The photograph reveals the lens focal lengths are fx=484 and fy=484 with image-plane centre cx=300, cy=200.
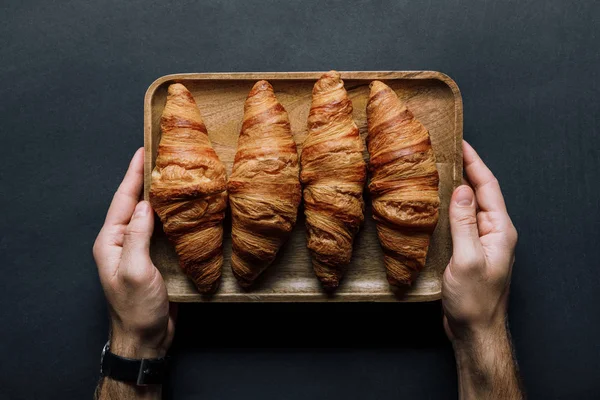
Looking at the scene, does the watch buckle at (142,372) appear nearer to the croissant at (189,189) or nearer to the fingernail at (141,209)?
the croissant at (189,189)

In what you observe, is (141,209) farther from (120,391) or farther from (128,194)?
(120,391)

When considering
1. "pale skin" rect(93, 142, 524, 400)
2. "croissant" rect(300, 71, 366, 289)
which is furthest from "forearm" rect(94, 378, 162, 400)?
"croissant" rect(300, 71, 366, 289)

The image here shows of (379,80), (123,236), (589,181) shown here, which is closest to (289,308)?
(123,236)

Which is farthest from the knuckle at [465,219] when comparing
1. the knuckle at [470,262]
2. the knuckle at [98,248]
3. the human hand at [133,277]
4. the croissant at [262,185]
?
the knuckle at [98,248]

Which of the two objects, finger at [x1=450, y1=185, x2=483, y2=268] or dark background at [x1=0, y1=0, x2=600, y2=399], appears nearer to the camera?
finger at [x1=450, y1=185, x2=483, y2=268]

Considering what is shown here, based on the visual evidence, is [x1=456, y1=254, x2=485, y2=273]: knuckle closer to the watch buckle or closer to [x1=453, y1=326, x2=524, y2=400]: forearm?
[x1=453, y1=326, x2=524, y2=400]: forearm

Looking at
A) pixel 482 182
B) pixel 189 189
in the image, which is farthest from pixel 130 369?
pixel 482 182
